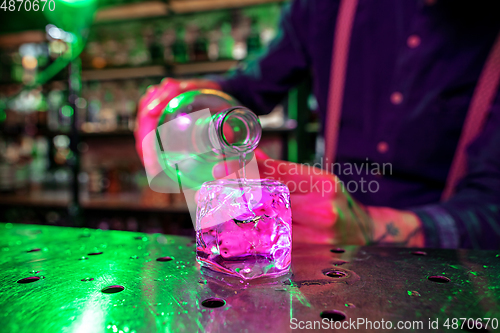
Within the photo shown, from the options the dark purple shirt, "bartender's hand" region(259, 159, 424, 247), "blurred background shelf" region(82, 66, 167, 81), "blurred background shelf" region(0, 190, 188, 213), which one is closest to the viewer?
"bartender's hand" region(259, 159, 424, 247)

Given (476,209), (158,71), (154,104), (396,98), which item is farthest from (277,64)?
(158,71)

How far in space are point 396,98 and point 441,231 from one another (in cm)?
40

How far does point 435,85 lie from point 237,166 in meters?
0.71

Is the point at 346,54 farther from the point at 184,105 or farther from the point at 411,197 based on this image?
the point at 184,105

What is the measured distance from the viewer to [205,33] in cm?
221

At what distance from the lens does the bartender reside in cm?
67

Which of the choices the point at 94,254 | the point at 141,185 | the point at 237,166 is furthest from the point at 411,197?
the point at 141,185

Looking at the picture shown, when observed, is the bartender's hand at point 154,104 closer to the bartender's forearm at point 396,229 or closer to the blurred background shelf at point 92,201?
the bartender's forearm at point 396,229

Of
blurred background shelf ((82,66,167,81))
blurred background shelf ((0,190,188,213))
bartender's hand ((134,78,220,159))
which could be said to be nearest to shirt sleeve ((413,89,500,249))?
bartender's hand ((134,78,220,159))

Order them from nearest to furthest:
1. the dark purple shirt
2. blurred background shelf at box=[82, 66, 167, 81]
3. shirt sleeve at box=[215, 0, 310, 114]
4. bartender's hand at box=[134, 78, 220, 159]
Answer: bartender's hand at box=[134, 78, 220, 159] → the dark purple shirt → shirt sleeve at box=[215, 0, 310, 114] → blurred background shelf at box=[82, 66, 167, 81]

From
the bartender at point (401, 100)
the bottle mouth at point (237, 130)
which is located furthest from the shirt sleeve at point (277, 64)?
the bottle mouth at point (237, 130)

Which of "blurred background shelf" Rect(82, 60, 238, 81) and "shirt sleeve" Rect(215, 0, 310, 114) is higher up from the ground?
"blurred background shelf" Rect(82, 60, 238, 81)

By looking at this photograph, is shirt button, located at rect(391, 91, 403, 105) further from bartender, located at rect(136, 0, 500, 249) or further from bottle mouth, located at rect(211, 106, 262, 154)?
bottle mouth, located at rect(211, 106, 262, 154)

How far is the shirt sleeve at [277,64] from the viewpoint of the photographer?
1.13 meters
